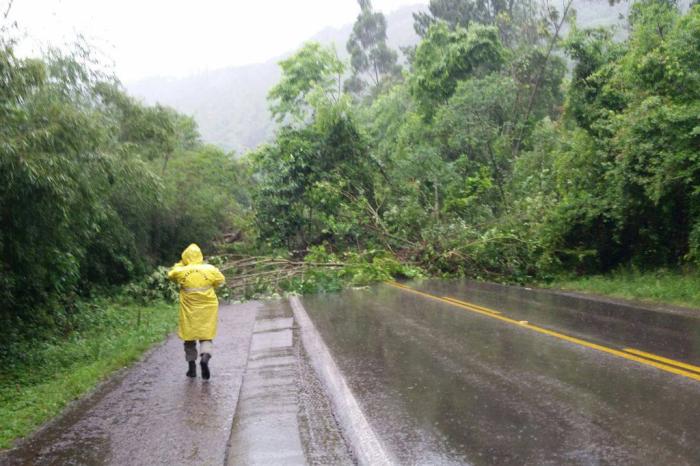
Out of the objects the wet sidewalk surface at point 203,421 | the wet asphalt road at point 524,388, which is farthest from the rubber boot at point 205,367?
the wet asphalt road at point 524,388

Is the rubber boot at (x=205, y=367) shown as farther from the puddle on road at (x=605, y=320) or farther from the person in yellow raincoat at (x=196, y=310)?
the puddle on road at (x=605, y=320)

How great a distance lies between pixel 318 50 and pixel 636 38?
2762cm

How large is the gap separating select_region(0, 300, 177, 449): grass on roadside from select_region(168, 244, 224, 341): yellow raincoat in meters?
1.44

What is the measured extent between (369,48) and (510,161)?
53.8 m

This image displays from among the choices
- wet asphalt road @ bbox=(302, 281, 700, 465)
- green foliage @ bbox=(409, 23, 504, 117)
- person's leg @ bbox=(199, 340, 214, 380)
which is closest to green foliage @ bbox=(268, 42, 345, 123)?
green foliage @ bbox=(409, 23, 504, 117)

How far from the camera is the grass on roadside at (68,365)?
7270mm

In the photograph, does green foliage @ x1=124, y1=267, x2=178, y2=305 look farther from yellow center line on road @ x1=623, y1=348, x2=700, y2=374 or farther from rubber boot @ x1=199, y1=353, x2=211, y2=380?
yellow center line on road @ x1=623, y1=348, x2=700, y2=374

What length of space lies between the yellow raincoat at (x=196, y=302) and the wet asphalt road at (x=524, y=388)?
1.78 metres

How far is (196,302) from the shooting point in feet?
28.0

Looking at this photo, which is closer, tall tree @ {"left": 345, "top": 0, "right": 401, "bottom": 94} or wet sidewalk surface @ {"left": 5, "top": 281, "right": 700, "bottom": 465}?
wet sidewalk surface @ {"left": 5, "top": 281, "right": 700, "bottom": 465}

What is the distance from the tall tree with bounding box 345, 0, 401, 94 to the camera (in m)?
79.6

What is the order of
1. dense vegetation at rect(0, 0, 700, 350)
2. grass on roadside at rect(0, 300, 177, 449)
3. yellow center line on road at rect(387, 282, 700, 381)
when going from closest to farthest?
A: yellow center line on road at rect(387, 282, 700, 381), grass on roadside at rect(0, 300, 177, 449), dense vegetation at rect(0, 0, 700, 350)

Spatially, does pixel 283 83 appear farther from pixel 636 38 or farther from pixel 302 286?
pixel 636 38

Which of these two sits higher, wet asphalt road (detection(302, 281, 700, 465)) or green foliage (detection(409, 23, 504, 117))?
green foliage (detection(409, 23, 504, 117))
